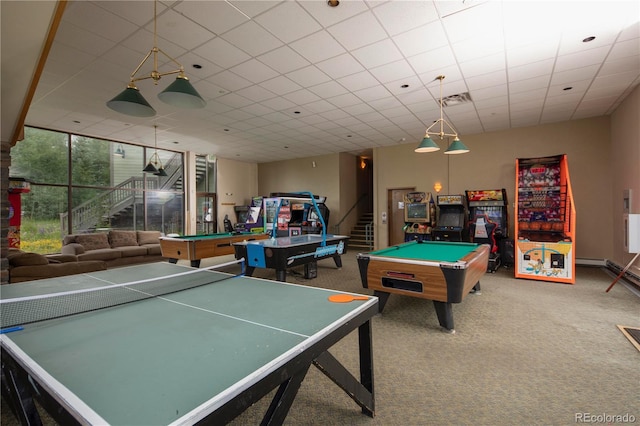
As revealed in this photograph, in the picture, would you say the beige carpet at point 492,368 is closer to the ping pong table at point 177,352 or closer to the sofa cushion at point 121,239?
the ping pong table at point 177,352

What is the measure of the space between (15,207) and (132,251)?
223cm

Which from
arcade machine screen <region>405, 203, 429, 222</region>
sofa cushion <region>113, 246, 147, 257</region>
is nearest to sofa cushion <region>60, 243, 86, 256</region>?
sofa cushion <region>113, 246, 147, 257</region>

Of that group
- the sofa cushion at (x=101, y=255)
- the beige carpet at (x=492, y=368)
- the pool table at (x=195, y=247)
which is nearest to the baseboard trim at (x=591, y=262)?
the beige carpet at (x=492, y=368)

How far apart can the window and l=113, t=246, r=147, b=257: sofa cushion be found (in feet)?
5.32

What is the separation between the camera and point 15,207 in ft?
19.4

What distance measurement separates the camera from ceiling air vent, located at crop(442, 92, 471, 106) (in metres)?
5.08

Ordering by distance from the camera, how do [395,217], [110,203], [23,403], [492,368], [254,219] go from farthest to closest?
[254,219], [395,217], [110,203], [492,368], [23,403]

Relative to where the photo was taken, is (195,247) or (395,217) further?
(395,217)

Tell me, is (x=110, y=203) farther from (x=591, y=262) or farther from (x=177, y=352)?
(x=591, y=262)

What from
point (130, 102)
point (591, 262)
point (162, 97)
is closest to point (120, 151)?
point (130, 102)

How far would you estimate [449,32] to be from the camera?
3.29 m

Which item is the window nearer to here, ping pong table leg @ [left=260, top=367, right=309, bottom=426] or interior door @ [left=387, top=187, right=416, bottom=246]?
interior door @ [left=387, top=187, right=416, bottom=246]

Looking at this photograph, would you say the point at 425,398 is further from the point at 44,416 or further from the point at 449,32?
the point at 449,32

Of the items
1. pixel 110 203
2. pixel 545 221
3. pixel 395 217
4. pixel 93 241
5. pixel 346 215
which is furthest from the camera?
pixel 346 215
